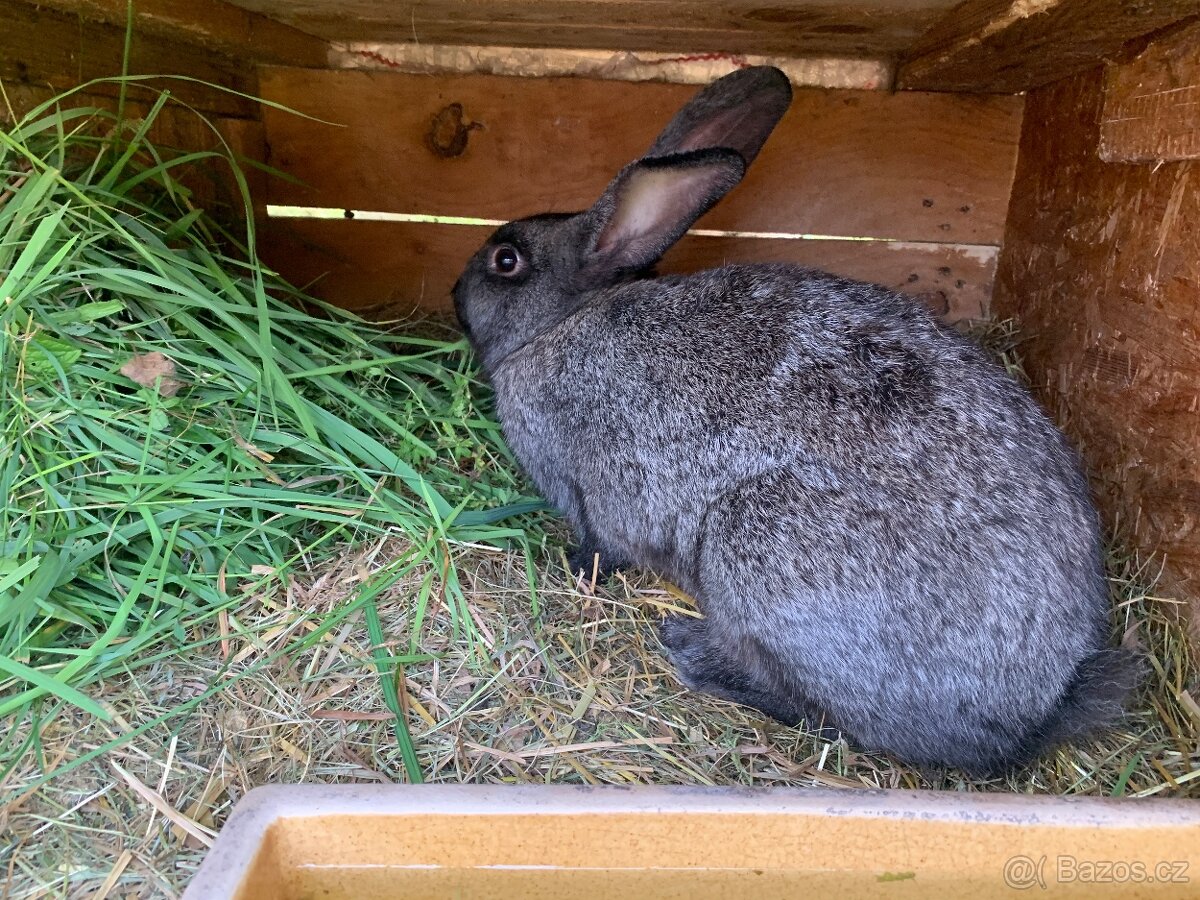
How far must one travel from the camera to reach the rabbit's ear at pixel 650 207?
2523mm

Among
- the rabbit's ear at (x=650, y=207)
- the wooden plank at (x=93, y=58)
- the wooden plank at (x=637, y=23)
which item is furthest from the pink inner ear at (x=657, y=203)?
the wooden plank at (x=93, y=58)

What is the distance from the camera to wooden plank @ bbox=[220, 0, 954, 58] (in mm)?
2701

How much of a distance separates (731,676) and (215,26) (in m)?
2.62

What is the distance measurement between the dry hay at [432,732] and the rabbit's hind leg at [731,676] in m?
0.04

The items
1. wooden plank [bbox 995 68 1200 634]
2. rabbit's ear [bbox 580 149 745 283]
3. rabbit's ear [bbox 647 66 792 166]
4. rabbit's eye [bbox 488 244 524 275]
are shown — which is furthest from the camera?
rabbit's eye [bbox 488 244 524 275]

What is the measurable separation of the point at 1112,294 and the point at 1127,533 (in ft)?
2.42

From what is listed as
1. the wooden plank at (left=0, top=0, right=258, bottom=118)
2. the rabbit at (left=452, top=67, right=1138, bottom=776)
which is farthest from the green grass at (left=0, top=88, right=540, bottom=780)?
the rabbit at (left=452, top=67, right=1138, bottom=776)

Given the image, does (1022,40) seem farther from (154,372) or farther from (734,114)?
(154,372)

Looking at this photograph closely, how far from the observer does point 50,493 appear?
210cm

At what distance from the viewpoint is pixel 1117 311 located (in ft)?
8.84

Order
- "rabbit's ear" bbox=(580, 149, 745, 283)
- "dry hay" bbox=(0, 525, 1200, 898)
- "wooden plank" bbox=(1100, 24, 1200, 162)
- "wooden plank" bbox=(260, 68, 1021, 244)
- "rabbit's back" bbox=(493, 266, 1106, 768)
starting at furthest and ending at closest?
"wooden plank" bbox=(260, 68, 1021, 244) < "rabbit's ear" bbox=(580, 149, 745, 283) < "wooden plank" bbox=(1100, 24, 1200, 162) < "rabbit's back" bbox=(493, 266, 1106, 768) < "dry hay" bbox=(0, 525, 1200, 898)

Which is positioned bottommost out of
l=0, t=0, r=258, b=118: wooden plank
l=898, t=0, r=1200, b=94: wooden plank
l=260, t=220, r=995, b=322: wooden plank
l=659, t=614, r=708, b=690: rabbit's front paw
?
l=659, t=614, r=708, b=690: rabbit's front paw

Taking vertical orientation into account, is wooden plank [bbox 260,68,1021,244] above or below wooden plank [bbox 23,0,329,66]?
below

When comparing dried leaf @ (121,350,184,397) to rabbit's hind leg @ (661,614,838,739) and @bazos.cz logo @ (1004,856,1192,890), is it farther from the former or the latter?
@bazos.cz logo @ (1004,856,1192,890)
